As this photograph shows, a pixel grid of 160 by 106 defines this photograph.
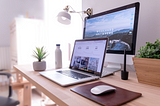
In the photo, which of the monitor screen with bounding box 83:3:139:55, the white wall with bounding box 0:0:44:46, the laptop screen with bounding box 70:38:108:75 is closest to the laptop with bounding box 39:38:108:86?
the laptop screen with bounding box 70:38:108:75

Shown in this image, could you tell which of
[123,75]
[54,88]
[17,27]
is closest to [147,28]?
[123,75]

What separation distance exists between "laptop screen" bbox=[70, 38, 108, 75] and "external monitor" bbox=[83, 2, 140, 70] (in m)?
0.13

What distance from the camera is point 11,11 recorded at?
283 centimetres

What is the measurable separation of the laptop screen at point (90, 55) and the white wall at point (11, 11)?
2.55 meters

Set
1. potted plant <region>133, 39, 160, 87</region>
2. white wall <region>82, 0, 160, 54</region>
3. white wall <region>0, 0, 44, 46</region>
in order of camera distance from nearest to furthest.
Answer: potted plant <region>133, 39, 160, 87</region>, white wall <region>82, 0, 160, 54</region>, white wall <region>0, 0, 44, 46</region>

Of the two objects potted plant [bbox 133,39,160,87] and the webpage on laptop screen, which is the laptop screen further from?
potted plant [bbox 133,39,160,87]

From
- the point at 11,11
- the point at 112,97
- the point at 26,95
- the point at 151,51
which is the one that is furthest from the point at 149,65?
the point at 11,11

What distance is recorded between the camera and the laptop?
2.18ft

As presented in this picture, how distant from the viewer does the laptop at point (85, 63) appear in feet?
2.18

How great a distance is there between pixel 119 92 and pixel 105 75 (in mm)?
255

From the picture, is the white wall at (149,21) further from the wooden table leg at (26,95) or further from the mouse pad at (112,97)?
the wooden table leg at (26,95)

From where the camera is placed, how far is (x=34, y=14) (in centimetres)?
300

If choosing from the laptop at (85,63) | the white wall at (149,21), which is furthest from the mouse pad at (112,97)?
the white wall at (149,21)

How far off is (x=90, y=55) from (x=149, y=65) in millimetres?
356
